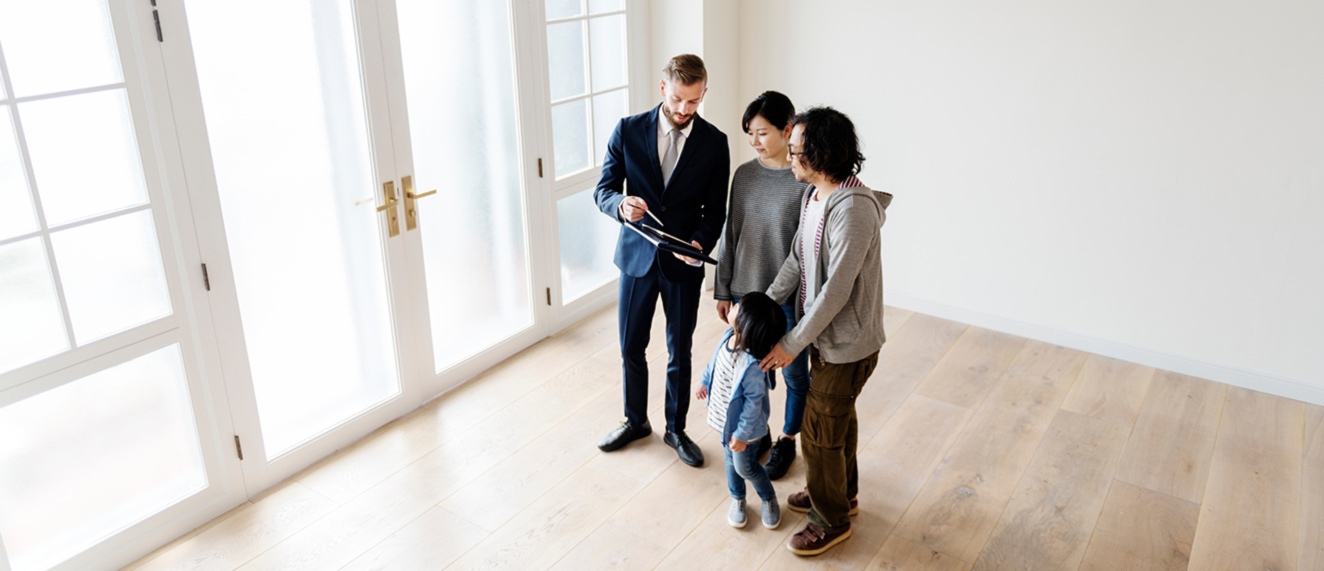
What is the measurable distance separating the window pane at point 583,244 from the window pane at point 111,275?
1.87 m

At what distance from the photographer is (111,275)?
2641 mm

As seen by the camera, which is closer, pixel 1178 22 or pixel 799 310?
pixel 799 310

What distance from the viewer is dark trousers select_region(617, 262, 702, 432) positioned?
312cm

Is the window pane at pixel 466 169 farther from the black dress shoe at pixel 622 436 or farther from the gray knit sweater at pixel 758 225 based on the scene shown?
the gray knit sweater at pixel 758 225

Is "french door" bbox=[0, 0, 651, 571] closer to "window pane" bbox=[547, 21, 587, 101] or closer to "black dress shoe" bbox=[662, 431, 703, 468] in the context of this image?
"window pane" bbox=[547, 21, 587, 101]

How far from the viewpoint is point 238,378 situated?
118 inches

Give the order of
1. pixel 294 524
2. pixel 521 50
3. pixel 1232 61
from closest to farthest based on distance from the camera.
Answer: pixel 294 524
pixel 1232 61
pixel 521 50

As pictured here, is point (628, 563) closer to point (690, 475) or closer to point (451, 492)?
point (690, 475)

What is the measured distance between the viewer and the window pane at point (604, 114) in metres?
4.36

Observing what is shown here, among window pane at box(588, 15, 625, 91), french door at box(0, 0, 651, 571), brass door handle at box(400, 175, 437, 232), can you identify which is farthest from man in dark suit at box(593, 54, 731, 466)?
window pane at box(588, 15, 625, 91)

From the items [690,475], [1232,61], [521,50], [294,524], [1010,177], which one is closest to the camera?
[294,524]

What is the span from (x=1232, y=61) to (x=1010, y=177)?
0.95 metres

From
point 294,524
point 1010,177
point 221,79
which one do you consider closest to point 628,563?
point 294,524

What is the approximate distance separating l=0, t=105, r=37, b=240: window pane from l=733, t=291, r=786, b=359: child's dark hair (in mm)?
1913
